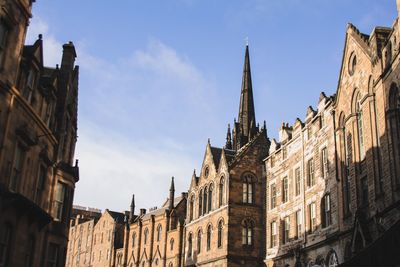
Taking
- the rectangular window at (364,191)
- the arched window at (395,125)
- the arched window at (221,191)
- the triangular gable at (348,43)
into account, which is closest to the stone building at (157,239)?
the arched window at (221,191)

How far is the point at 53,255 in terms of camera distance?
29.1 meters

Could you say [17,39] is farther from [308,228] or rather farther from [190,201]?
[190,201]

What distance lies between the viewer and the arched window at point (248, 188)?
4912 cm

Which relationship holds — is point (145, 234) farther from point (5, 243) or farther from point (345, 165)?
point (5, 243)

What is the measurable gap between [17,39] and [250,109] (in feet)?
175

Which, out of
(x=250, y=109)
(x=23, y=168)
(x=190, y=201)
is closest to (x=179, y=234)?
(x=190, y=201)

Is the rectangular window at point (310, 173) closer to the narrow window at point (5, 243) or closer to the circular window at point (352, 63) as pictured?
the circular window at point (352, 63)

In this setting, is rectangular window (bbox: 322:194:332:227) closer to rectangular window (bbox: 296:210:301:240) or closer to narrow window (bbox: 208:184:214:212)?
rectangular window (bbox: 296:210:301:240)

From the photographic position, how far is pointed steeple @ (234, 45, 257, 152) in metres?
67.8

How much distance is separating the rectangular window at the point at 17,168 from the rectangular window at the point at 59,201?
5929 mm

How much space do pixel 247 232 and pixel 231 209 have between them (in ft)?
8.27

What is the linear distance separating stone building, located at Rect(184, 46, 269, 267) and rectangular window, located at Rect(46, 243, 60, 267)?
820 inches

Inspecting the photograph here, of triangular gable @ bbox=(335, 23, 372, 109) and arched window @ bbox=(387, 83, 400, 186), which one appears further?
triangular gable @ bbox=(335, 23, 372, 109)

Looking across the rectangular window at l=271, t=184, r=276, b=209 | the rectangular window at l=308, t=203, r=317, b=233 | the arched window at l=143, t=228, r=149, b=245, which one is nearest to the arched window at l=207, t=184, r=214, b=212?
the rectangular window at l=271, t=184, r=276, b=209
